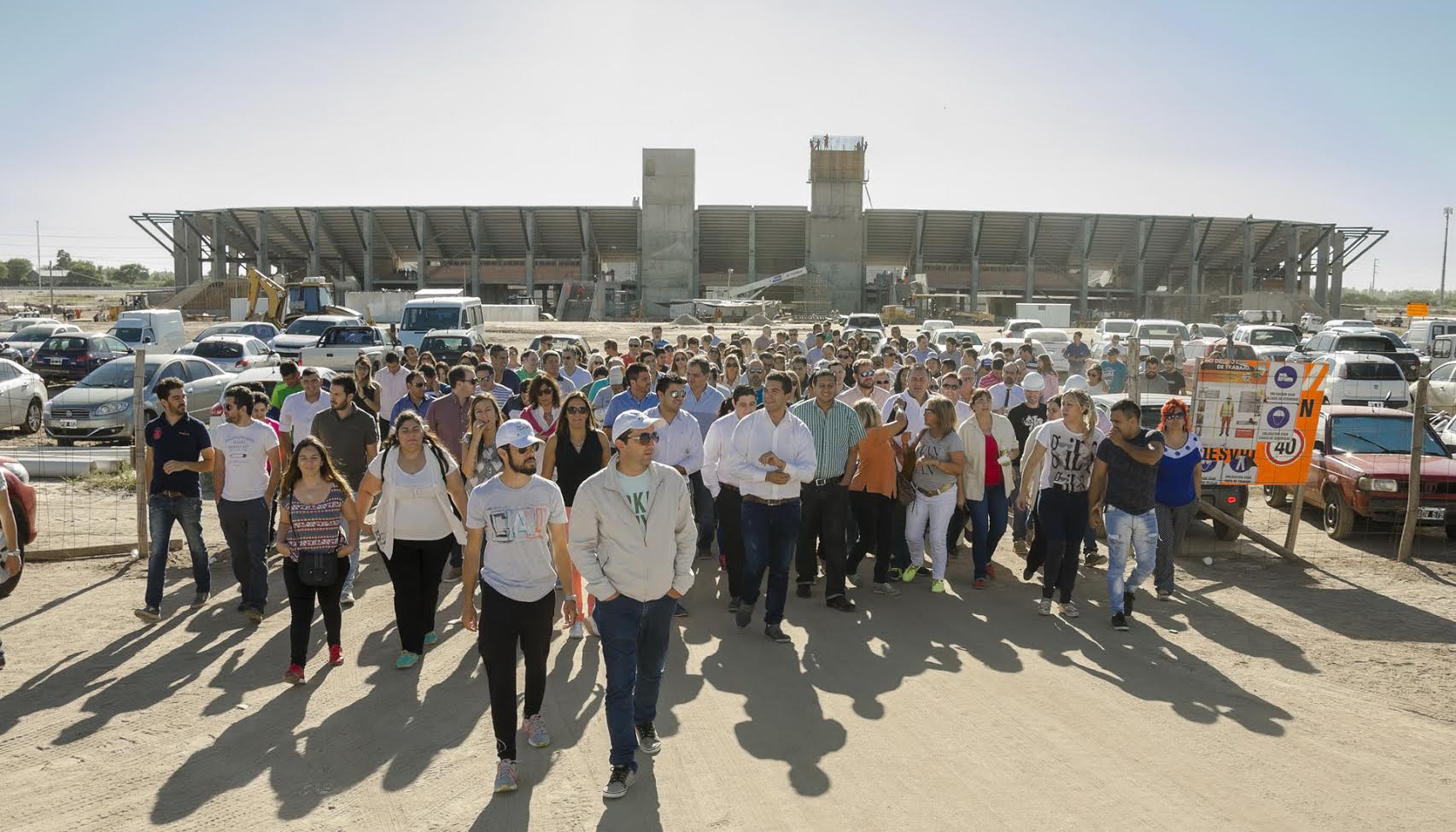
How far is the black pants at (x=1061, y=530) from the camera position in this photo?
7.66 metres

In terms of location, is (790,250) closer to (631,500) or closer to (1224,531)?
(1224,531)

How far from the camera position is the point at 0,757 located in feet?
17.1

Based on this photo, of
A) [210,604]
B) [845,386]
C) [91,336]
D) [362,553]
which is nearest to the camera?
[210,604]

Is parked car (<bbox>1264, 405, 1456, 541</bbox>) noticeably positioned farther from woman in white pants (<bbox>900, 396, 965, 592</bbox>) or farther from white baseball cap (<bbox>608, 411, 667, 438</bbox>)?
white baseball cap (<bbox>608, 411, 667, 438</bbox>)

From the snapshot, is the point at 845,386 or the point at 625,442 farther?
the point at 845,386

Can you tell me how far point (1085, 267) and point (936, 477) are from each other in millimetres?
64332

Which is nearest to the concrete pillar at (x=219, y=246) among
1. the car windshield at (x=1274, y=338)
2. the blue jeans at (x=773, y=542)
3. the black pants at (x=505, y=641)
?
the car windshield at (x=1274, y=338)

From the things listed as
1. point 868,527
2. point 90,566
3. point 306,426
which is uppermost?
point 306,426

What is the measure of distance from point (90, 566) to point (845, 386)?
7891 millimetres

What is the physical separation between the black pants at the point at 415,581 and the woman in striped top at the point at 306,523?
1.25 feet

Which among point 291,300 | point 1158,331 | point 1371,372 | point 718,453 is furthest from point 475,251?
point 718,453

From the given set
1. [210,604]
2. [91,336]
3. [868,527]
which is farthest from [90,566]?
[91,336]

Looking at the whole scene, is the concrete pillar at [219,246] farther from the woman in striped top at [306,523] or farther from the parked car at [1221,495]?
the woman in striped top at [306,523]

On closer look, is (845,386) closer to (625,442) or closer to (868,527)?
(868,527)
